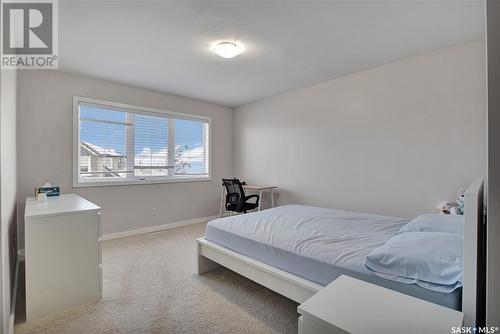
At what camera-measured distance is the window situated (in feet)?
11.7

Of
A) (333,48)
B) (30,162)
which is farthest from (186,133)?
(333,48)

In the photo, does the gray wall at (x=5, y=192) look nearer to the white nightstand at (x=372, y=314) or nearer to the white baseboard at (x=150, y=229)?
the white nightstand at (x=372, y=314)

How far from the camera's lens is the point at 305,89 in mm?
4141

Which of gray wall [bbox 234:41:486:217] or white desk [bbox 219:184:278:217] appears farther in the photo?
white desk [bbox 219:184:278:217]

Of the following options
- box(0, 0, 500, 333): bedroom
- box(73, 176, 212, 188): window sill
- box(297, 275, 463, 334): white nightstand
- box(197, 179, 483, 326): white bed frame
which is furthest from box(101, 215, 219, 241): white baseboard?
box(297, 275, 463, 334): white nightstand

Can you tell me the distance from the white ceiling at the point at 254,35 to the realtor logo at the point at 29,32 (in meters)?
0.10

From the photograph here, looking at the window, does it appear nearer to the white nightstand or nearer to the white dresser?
Answer: the white dresser

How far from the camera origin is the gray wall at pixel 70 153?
3066mm

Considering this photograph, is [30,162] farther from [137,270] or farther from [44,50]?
[137,270]

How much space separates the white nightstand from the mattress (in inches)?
10.8

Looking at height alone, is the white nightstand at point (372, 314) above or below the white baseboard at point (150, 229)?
above

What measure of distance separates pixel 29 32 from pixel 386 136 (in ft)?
13.6

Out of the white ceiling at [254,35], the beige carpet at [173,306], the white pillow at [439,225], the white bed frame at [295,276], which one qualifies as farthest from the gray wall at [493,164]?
the white ceiling at [254,35]

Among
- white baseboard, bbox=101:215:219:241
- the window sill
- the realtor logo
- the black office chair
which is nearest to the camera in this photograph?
the realtor logo
